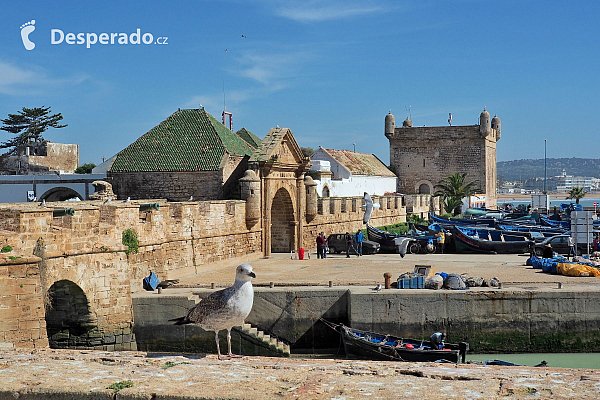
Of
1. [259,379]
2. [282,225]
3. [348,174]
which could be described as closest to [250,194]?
[282,225]

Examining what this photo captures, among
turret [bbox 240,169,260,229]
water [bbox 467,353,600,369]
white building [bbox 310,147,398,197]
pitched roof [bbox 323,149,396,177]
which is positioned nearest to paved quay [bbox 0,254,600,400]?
water [bbox 467,353,600,369]

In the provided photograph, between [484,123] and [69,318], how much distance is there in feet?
151

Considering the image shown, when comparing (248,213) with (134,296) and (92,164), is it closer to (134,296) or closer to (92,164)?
(134,296)

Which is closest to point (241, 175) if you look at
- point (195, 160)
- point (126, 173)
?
point (195, 160)

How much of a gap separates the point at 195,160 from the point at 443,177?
34388 mm

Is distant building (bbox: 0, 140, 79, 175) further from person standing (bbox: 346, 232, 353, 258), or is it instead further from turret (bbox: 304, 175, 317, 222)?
person standing (bbox: 346, 232, 353, 258)

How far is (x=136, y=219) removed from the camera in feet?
62.9

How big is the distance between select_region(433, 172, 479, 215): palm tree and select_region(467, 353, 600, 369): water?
33471 millimetres

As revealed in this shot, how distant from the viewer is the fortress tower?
57.9 meters

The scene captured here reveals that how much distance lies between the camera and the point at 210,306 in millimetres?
9477

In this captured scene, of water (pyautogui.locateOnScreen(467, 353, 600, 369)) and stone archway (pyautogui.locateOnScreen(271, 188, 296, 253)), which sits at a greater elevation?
stone archway (pyautogui.locateOnScreen(271, 188, 296, 253))

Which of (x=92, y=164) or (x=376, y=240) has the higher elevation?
Answer: (x=92, y=164)

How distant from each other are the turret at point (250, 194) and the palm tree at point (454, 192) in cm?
2734

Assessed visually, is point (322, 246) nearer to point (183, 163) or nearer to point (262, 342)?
point (183, 163)
